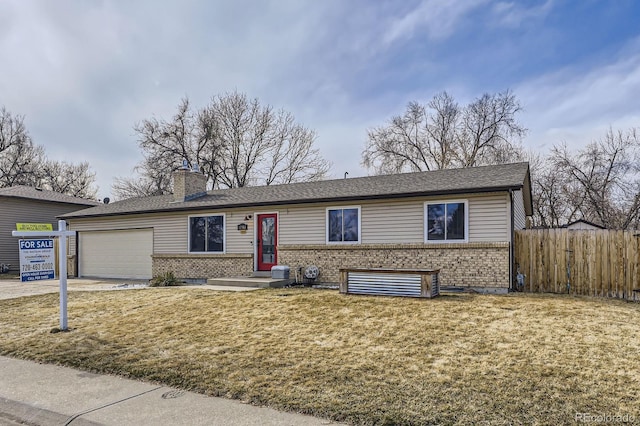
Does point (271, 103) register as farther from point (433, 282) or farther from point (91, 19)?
point (433, 282)

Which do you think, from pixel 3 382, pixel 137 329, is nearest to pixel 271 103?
pixel 137 329

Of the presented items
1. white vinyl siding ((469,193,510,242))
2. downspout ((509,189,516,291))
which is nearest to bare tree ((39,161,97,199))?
white vinyl siding ((469,193,510,242))

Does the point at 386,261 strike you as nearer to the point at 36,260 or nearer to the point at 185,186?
the point at 36,260

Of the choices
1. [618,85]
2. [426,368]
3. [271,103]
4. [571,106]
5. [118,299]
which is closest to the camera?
[426,368]

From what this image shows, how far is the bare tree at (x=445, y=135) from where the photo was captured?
2977 centimetres

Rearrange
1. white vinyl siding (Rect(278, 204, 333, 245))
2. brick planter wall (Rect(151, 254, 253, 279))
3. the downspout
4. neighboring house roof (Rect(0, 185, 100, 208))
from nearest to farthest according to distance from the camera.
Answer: the downspout, white vinyl siding (Rect(278, 204, 333, 245)), brick planter wall (Rect(151, 254, 253, 279)), neighboring house roof (Rect(0, 185, 100, 208))

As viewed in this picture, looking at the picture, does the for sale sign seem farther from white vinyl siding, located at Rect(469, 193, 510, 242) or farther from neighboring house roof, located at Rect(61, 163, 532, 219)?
white vinyl siding, located at Rect(469, 193, 510, 242)

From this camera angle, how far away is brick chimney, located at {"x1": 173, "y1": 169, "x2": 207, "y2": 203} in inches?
654

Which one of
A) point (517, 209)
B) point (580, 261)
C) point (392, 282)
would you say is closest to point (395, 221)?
point (392, 282)

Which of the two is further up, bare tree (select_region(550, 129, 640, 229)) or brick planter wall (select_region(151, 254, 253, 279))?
bare tree (select_region(550, 129, 640, 229))

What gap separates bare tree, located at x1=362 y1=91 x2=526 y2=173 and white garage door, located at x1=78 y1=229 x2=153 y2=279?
60.3 ft

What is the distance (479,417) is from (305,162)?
2880 cm

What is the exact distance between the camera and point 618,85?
571 inches

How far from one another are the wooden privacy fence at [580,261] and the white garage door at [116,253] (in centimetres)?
1321
